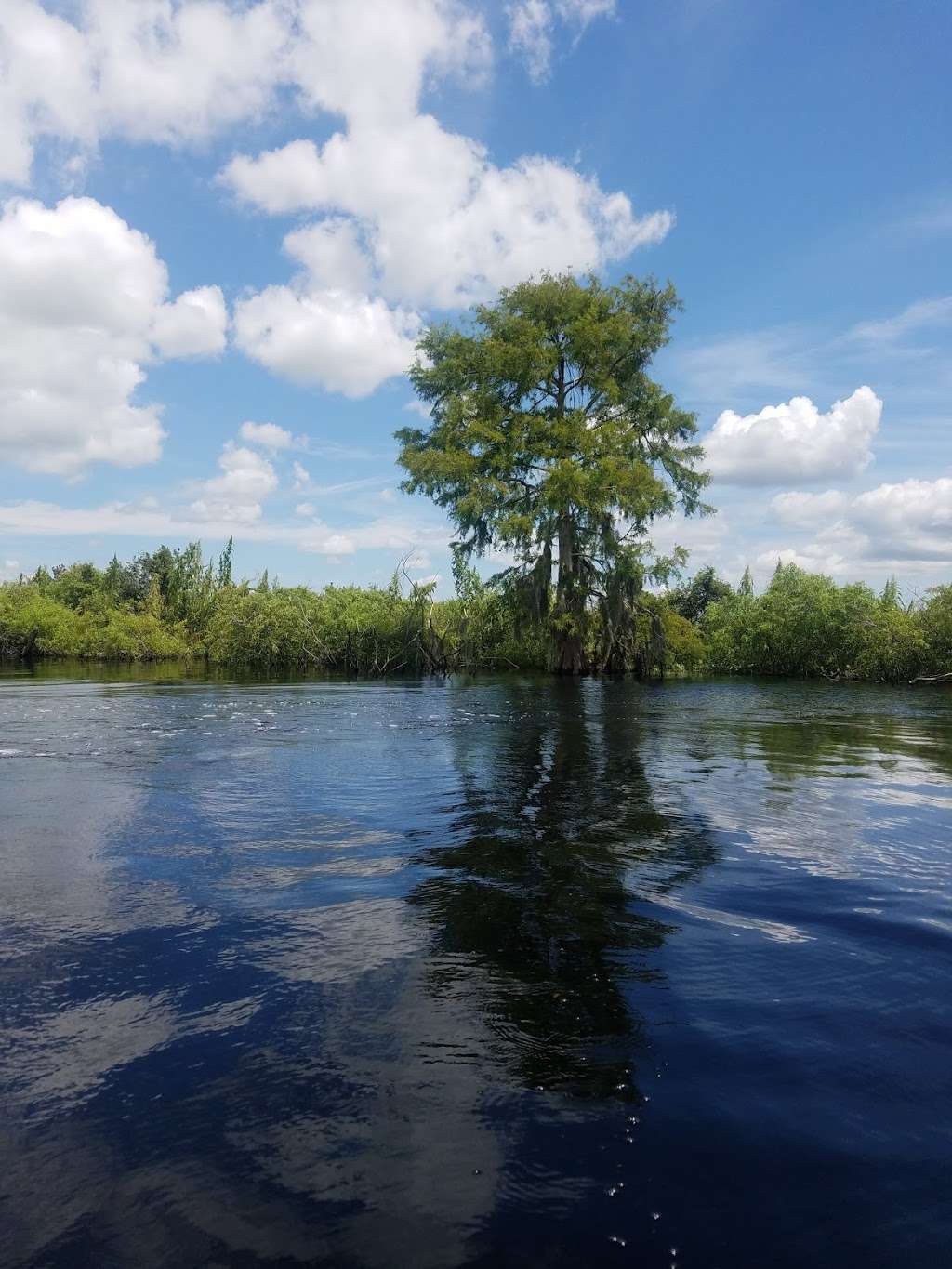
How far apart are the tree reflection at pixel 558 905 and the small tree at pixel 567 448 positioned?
26251 mm

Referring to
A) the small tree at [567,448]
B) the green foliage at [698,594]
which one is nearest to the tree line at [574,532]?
the small tree at [567,448]

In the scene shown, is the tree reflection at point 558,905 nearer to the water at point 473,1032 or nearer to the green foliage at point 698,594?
the water at point 473,1032

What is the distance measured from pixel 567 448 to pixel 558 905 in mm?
34053

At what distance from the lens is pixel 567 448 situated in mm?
38062

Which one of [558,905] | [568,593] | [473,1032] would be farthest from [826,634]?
[473,1032]

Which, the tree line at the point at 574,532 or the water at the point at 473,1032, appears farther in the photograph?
the tree line at the point at 574,532

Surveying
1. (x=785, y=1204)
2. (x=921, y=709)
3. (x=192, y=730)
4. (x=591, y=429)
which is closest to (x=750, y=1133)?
A: (x=785, y=1204)

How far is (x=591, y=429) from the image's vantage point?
3853 centimetres

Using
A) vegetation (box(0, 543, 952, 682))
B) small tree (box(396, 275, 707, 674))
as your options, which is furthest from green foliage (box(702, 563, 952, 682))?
small tree (box(396, 275, 707, 674))

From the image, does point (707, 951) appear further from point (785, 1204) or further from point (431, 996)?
point (785, 1204)

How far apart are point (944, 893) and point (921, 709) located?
2082 cm

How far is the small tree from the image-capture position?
37500 millimetres

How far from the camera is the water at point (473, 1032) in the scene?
287 centimetres

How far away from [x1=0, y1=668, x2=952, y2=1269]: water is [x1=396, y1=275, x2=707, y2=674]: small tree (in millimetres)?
28580
